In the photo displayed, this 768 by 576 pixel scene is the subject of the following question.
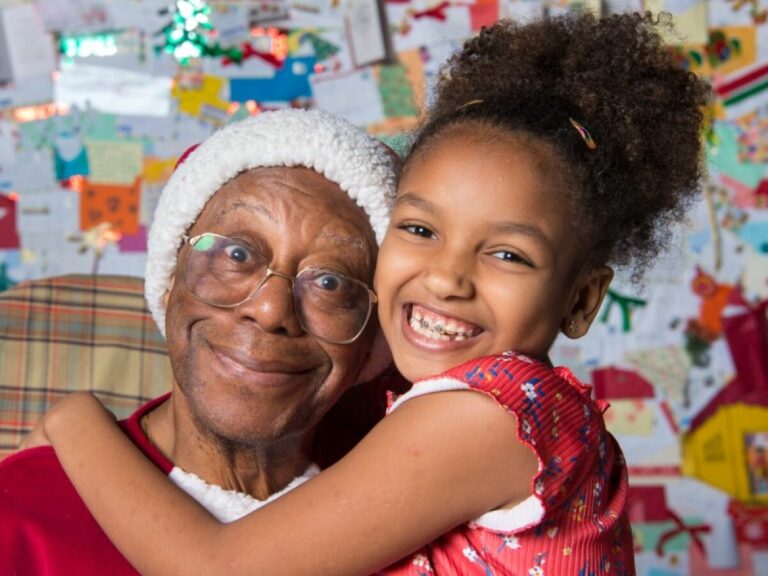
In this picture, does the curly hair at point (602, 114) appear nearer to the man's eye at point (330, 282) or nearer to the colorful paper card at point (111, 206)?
the man's eye at point (330, 282)

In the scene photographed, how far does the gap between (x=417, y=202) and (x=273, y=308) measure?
31 centimetres

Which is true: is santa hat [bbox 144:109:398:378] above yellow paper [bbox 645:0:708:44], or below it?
below

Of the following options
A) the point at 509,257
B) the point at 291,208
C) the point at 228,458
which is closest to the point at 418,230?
the point at 509,257

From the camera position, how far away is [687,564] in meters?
3.73

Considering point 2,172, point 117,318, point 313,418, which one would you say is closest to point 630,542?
point 313,418

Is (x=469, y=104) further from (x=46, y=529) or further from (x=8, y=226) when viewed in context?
(x=8, y=226)

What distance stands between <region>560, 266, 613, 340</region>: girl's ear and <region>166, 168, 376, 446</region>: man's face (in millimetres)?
369

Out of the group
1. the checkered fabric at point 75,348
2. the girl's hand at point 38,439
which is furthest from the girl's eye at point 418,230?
the checkered fabric at point 75,348

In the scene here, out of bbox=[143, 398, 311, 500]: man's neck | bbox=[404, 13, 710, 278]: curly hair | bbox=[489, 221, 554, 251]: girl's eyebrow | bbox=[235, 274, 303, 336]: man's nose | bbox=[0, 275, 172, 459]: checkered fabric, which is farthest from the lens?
bbox=[0, 275, 172, 459]: checkered fabric

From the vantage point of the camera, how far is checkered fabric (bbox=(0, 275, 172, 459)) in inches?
88.0

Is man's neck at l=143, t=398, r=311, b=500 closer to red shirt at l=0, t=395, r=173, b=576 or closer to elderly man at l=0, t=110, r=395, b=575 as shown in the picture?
elderly man at l=0, t=110, r=395, b=575

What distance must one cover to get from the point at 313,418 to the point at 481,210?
0.53 m

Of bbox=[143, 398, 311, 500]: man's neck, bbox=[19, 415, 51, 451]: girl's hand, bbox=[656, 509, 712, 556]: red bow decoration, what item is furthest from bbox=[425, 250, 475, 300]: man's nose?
bbox=[656, 509, 712, 556]: red bow decoration

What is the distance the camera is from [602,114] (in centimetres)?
161
